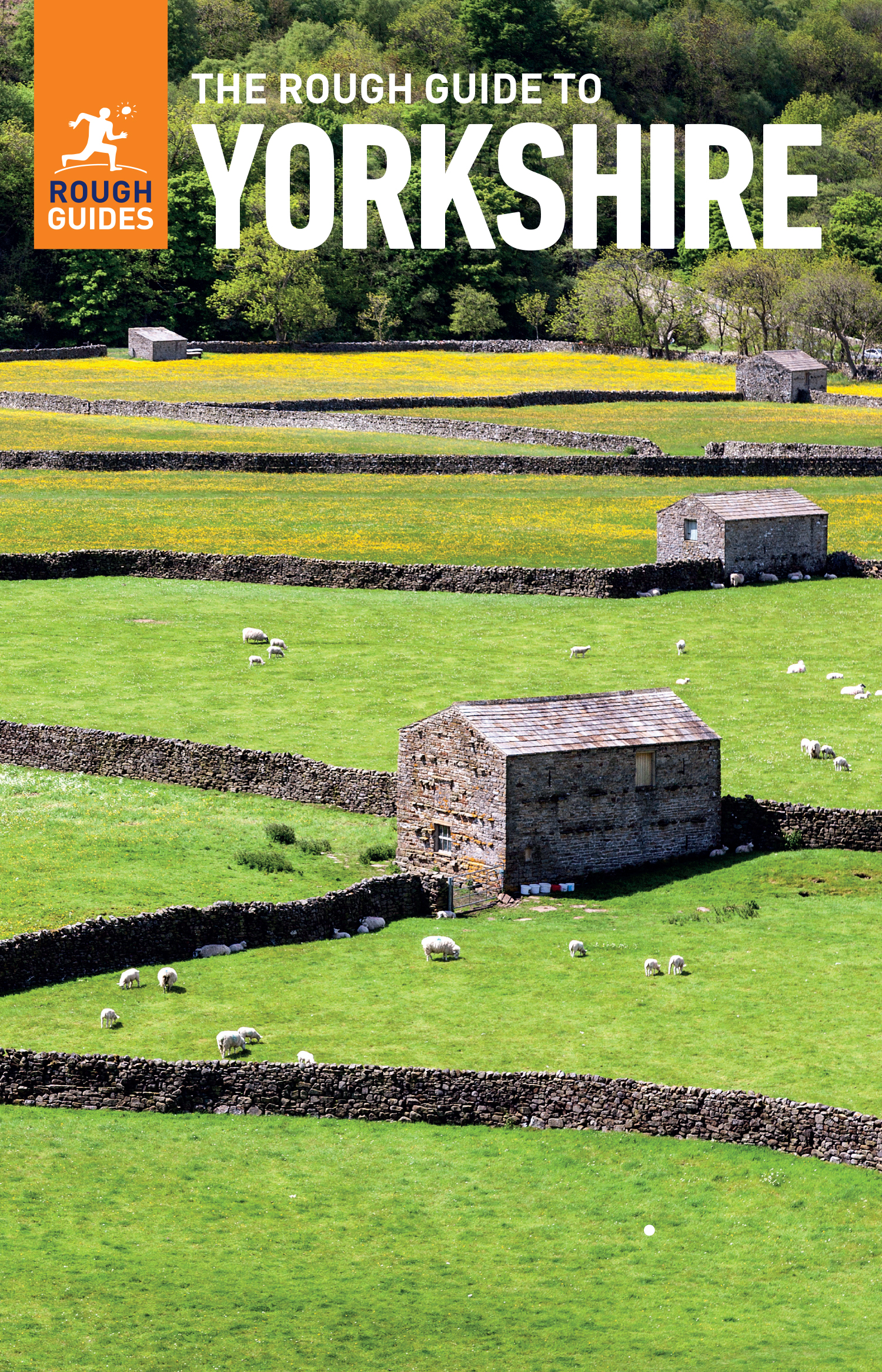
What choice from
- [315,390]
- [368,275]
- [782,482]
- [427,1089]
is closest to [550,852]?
[427,1089]

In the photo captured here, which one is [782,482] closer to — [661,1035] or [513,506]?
[513,506]

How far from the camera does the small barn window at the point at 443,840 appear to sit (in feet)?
149

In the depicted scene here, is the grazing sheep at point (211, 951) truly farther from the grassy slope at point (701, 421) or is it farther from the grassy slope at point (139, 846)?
the grassy slope at point (701, 421)

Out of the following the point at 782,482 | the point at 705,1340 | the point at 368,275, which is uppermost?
the point at 368,275

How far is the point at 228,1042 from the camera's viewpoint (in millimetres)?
33969

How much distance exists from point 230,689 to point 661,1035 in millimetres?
27705

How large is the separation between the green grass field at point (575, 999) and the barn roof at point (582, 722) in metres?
3.54

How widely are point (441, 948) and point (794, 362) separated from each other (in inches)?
4314

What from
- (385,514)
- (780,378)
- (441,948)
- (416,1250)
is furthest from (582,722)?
(780,378)

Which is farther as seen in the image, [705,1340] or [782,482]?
[782,482]

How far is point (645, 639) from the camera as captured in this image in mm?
66812

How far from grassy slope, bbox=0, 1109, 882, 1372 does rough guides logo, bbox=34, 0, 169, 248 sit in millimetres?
152694

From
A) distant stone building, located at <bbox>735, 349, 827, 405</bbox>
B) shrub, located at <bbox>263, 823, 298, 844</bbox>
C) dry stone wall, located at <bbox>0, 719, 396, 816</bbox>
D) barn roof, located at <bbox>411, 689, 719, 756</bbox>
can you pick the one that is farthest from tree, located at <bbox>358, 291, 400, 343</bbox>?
shrub, located at <bbox>263, 823, 298, 844</bbox>

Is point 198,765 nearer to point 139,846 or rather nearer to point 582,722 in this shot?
point 139,846
